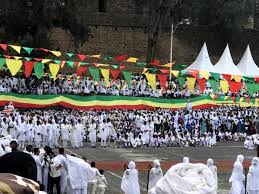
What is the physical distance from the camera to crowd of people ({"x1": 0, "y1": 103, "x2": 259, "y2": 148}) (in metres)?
23.3

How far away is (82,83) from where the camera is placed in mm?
32625

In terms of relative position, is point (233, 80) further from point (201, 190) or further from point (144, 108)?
point (201, 190)

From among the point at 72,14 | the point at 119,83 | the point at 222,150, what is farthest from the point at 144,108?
the point at 72,14

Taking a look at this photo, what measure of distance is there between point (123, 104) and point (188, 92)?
4989 mm

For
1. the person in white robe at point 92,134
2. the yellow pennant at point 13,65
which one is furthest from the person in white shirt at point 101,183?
the yellow pennant at point 13,65

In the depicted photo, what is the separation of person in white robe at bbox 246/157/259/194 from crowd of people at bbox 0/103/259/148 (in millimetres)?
11090

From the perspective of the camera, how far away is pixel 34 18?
33406mm

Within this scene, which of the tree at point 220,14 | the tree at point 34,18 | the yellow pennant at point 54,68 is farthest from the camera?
the tree at point 220,14

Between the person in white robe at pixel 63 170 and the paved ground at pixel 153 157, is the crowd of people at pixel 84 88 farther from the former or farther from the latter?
the person in white robe at pixel 63 170

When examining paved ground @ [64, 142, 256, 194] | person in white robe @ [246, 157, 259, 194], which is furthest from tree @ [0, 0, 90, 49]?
person in white robe @ [246, 157, 259, 194]

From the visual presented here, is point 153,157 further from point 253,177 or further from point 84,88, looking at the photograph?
point 84,88

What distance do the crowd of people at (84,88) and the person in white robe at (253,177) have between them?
56.7 ft

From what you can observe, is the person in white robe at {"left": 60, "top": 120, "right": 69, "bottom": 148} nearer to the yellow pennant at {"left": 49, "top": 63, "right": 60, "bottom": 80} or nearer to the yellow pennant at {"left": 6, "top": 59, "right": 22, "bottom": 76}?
the yellow pennant at {"left": 49, "top": 63, "right": 60, "bottom": 80}

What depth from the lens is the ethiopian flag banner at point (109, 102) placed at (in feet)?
90.2
